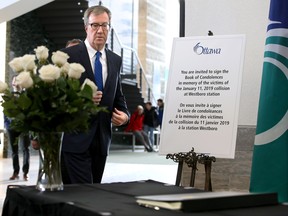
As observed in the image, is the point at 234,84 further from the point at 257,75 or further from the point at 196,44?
the point at 257,75

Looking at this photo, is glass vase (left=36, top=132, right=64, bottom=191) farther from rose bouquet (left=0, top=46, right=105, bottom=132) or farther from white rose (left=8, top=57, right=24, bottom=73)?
white rose (left=8, top=57, right=24, bottom=73)

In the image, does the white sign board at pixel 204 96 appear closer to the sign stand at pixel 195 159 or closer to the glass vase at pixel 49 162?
the sign stand at pixel 195 159

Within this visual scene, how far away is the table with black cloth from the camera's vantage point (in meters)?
1.76

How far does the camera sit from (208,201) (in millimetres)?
1781

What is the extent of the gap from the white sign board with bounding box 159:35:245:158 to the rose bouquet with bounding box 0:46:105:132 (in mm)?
2194

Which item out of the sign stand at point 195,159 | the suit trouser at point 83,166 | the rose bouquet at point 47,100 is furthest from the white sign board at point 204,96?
the rose bouquet at point 47,100

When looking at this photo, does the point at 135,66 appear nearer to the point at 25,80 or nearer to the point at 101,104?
the point at 101,104

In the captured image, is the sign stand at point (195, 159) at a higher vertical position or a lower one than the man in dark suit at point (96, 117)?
lower

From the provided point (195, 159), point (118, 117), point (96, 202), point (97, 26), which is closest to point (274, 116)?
point (195, 159)

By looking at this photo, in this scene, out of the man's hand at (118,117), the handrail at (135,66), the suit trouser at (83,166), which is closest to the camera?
the suit trouser at (83,166)

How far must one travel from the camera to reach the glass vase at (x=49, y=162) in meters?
2.26

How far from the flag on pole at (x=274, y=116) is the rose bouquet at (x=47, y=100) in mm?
2036

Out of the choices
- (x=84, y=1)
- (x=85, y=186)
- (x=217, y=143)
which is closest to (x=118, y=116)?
(x=85, y=186)

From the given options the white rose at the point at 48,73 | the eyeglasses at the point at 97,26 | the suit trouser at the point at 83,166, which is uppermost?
the eyeglasses at the point at 97,26
